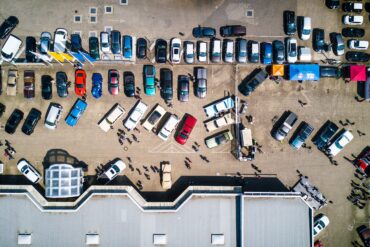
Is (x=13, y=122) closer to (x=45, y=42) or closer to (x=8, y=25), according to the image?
(x=45, y=42)

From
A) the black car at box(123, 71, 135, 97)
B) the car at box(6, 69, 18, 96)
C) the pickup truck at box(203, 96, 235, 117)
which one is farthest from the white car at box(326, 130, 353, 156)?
the car at box(6, 69, 18, 96)

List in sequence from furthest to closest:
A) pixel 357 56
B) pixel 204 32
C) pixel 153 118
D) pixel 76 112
→ pixel 357 56
pixel 204 32
pixel 153 118
pixel 76 112

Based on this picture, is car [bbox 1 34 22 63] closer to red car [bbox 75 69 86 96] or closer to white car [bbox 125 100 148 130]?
red car [bbox 75 69 86 96]

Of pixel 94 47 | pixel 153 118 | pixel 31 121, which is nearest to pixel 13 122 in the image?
pixel 31 121

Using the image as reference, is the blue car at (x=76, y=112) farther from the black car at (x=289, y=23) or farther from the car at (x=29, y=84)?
the black car at (x=289, y=23)

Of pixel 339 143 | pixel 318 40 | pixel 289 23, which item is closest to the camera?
pixel 339 143

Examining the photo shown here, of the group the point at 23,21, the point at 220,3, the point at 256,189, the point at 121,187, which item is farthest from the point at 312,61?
the point at 23,21

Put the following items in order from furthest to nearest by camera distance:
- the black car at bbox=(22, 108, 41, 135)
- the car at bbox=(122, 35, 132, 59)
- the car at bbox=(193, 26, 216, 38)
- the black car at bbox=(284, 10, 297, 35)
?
the black car at bbox=(284, 10, 297, 35) → the car at bbox=(193, 26, 216, 38) → the car at bbox=(122, 35, 132, 59) → the black car at bbox=(22, 108, 41, 135)
